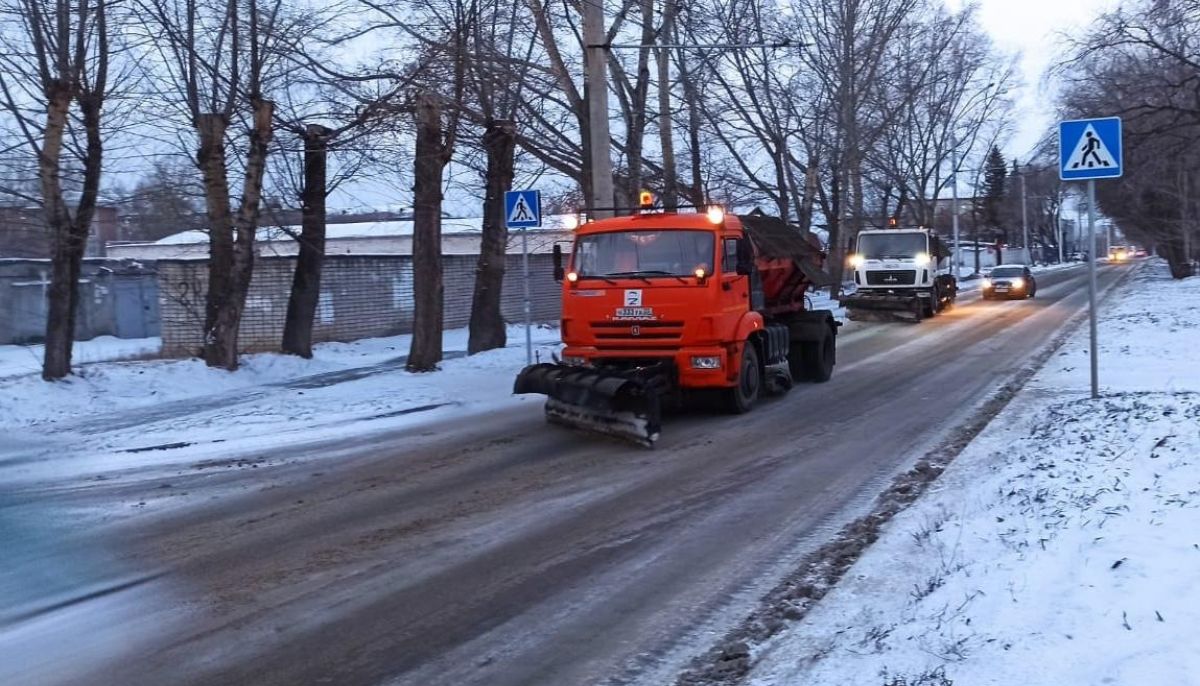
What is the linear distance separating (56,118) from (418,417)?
7036mm

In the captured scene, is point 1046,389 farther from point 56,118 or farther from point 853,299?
point 853,299

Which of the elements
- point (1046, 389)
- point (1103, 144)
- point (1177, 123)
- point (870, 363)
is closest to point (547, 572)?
point (1103, 144)

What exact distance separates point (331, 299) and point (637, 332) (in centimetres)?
1692

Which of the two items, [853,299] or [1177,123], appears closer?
[1177,123]

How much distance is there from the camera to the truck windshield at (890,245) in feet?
104

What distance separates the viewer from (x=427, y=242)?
18.8 m

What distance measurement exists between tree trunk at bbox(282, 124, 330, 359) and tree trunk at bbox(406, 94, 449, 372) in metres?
3.03

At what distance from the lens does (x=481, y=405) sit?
15648mm

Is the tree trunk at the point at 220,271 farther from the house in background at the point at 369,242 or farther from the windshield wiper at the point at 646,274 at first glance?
the house in background at the point at 369,242

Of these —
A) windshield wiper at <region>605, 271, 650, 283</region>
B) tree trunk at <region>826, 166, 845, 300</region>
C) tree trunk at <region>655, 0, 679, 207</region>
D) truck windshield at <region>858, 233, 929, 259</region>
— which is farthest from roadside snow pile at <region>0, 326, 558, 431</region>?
tree trunk at <region>826, 166, 845, 300</region>

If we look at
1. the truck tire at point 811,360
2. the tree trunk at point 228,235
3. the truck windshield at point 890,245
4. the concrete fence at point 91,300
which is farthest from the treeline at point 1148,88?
the concrete fence at point 91,300

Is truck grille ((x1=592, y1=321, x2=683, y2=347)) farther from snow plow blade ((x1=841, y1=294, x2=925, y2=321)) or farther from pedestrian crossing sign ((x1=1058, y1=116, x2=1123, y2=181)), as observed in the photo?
snow plow blade ((x1=841, y1=294, x2=925, y2=321))

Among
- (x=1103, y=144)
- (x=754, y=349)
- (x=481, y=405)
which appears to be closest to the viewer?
(x=1103, y=144)

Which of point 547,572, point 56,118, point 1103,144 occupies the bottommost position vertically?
point 547,572
